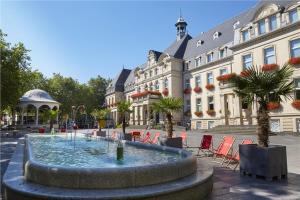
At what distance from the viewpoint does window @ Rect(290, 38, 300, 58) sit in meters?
26.2

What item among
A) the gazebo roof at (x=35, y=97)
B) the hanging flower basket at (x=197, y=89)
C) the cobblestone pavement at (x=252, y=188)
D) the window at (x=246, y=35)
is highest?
the window at (x=246, y=35)

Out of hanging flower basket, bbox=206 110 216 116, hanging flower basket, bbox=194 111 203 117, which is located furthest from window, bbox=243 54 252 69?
hanging flower basket, bbox=194 111 203 117

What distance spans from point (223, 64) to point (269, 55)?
28.8 feet

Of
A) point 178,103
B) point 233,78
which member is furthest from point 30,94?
point 233,78

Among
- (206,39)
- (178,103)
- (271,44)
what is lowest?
(178,103)

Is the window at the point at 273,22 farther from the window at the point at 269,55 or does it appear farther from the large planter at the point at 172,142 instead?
the large planter at the point at 172,142

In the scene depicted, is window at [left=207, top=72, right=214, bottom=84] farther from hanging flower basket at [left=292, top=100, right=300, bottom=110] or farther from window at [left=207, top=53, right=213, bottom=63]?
hanging flower basket at [left=292, top=100, right=300, bottom=110]

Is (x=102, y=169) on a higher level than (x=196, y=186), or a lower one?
higher

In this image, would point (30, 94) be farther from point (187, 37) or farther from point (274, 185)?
point (274, 185)

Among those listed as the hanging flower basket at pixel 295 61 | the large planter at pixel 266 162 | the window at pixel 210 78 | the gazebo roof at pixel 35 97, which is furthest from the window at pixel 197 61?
the large planter at pixel 266 162

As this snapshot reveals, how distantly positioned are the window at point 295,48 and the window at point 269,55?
211cm

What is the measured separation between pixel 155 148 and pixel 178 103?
5931 millimetres

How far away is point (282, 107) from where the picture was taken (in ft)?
88.3

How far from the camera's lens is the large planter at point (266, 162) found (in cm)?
805
